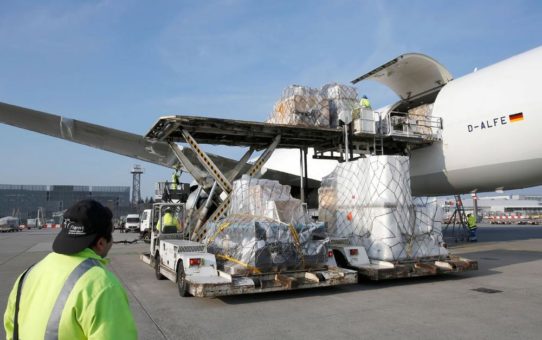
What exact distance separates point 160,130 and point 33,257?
7016mm

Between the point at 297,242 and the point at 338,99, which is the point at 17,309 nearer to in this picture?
the point at 297,242

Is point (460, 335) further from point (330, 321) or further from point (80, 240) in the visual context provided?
point (80, 240)

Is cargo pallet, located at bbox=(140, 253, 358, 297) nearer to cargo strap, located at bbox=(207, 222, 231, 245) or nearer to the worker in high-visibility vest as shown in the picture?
cargo strap, located at bbox=(207, 222, 231, 245)

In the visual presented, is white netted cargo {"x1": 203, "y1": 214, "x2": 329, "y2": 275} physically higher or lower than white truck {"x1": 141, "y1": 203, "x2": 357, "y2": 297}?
higher

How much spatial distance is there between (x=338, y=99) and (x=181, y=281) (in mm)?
9141

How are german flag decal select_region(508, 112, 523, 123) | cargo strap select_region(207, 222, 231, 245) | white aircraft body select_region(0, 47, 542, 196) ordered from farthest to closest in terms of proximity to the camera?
1. white aircraft body select_region(0, 47, 542, 196)
2. german flag decal select_region(508, 112, 523, 123)
3. cargo strap select_region(207, 222, 231, 245)

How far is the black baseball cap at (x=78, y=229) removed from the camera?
1.97m

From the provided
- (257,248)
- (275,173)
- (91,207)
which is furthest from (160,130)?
(91,207)

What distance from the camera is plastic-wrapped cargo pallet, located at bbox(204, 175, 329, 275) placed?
7824 mm

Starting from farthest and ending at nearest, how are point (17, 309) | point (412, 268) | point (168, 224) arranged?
point (168, 224) < point (412, 268) < point (17, 309)

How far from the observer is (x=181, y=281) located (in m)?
8.02

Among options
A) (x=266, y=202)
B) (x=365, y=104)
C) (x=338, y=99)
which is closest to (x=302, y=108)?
(x=338, y=99)

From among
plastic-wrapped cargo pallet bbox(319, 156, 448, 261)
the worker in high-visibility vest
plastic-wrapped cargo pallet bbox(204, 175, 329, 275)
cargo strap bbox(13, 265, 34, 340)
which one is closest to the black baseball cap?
cargo strap bbox(13, 265, 34, 340)

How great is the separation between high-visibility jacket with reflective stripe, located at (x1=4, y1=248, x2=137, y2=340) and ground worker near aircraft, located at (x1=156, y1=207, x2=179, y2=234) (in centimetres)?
995
